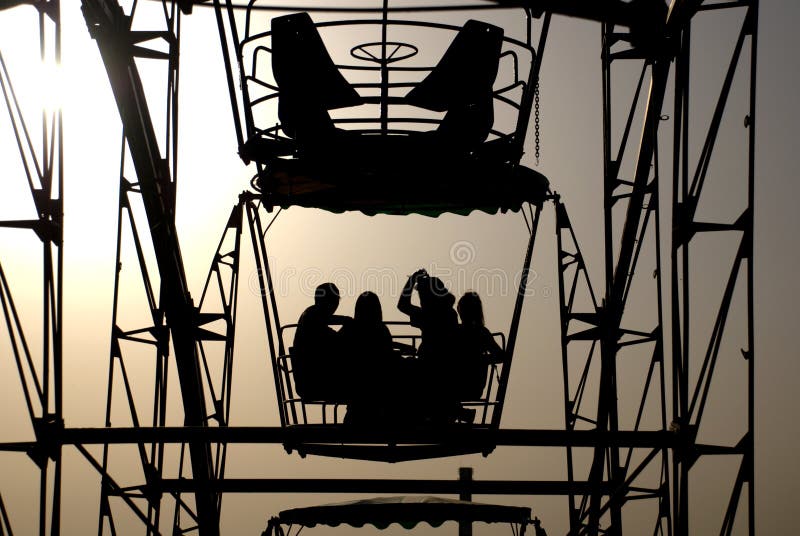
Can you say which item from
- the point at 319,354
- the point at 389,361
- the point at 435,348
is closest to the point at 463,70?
the point at 435,348

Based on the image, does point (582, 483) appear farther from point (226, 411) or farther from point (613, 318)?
point (226, 411)

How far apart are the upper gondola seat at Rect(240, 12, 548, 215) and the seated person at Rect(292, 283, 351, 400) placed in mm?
1188

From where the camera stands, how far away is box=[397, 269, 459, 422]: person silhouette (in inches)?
420

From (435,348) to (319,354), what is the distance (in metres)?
1.03

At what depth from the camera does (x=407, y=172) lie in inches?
402

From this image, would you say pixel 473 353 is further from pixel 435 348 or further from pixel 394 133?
pixel 394 133

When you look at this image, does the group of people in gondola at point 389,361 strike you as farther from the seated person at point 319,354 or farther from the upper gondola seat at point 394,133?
the upper gondola seat at point 394,133

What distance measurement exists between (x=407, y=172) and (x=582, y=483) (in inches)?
191

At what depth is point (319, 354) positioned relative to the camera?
10734 millimetres

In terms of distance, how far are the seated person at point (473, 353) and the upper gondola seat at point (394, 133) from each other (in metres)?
1.26

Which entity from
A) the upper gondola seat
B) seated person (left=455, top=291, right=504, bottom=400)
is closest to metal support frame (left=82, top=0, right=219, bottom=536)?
the upper gondola seat

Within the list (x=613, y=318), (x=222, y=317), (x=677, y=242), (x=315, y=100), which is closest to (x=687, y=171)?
(x=677, y=242)

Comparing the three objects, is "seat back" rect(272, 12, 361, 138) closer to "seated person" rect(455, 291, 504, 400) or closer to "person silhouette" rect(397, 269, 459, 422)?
"person silhouette" rect(397, 269, 459, 422)

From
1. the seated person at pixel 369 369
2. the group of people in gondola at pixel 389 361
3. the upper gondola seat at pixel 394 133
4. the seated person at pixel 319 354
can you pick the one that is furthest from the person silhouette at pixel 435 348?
the upper gondola seat at pixel 394 133
